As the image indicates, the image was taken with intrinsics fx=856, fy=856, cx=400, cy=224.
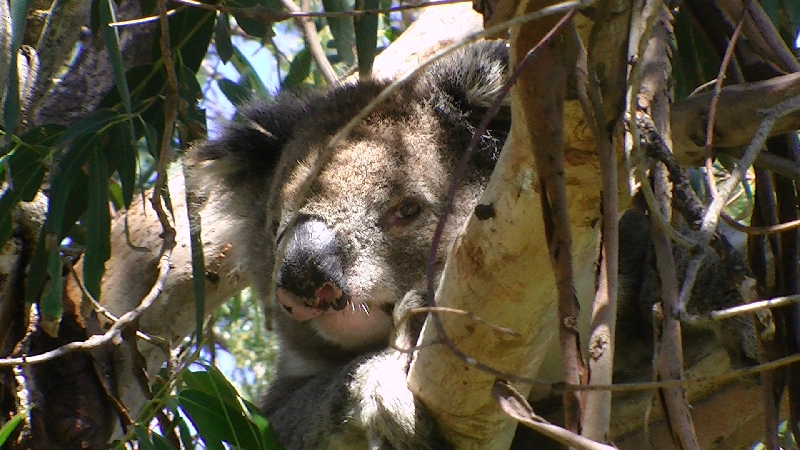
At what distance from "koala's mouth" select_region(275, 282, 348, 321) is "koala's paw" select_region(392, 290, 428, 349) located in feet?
0.45

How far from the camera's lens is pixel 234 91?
3170 mm

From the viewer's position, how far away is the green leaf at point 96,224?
195 centimetres

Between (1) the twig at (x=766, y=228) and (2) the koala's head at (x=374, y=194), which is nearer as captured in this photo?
(1) the twig at (x=766, y=228)

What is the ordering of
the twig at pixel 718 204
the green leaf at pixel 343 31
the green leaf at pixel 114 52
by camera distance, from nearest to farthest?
the twig at pixel 718 204, the green leaf at pixel 114 52, the green leaf at pixel 343 31

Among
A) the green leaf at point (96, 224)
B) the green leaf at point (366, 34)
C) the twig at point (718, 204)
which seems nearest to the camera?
the twig at point (718, 204)

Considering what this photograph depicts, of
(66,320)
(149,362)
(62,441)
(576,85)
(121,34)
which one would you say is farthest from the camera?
(149,362)

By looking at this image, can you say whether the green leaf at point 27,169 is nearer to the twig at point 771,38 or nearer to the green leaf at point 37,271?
the green leaf at point 37,271

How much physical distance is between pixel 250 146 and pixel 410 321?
1025 mm

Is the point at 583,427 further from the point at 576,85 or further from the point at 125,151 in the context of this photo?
the point at 125,151

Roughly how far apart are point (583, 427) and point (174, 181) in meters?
2.27

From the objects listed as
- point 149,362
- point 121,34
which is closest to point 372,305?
point 149,362

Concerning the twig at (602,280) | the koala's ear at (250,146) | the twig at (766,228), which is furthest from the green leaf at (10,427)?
the twig at (766,228)

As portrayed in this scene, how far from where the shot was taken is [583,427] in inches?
36.6

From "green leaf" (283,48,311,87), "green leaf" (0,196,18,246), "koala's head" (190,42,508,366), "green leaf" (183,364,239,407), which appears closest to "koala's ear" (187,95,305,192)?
"koala's head" (190,42,508,366)
